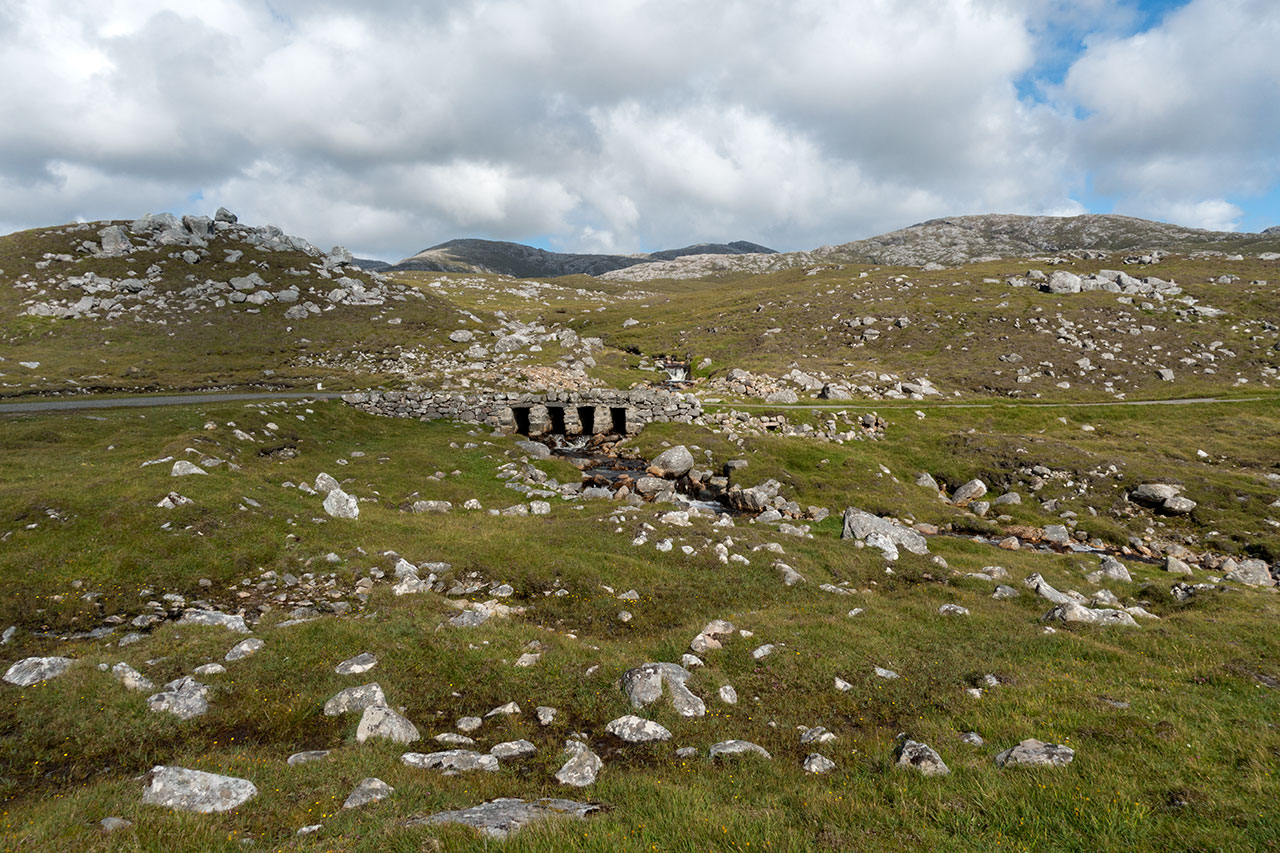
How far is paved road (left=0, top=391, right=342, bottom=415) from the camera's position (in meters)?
44.2

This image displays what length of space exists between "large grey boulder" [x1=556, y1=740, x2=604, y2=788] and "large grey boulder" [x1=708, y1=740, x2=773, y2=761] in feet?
8.21

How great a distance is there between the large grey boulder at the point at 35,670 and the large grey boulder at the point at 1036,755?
69.6 feet

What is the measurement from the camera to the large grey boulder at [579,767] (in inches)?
415

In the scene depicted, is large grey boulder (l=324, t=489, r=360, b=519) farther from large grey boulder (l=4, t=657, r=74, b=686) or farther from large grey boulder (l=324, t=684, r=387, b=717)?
large grey boulder (l=324, t=684, r=387, b=717)

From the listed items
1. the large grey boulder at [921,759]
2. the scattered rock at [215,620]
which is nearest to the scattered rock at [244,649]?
the scattered rock at [215,620]

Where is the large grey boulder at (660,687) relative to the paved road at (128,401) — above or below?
below

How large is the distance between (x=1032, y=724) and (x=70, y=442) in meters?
50.1

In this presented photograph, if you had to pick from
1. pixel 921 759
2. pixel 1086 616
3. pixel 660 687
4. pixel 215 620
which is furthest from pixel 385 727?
pixel 1086 616

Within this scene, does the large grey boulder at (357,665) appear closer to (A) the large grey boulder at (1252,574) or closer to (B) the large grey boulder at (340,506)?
(B) the large grey boulder at (340,506)

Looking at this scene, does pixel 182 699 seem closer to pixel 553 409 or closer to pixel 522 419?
pixel 522 419

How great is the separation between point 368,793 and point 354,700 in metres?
4.38

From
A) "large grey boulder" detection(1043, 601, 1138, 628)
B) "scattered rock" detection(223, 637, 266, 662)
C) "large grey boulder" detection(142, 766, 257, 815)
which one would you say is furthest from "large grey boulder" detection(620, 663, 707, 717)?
"large grey boulder" detection(1043, 601, 1138, 628)

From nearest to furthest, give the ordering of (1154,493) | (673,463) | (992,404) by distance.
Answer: (1154,493) < (673,463) < (992,404)

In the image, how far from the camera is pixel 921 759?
10305 mm
